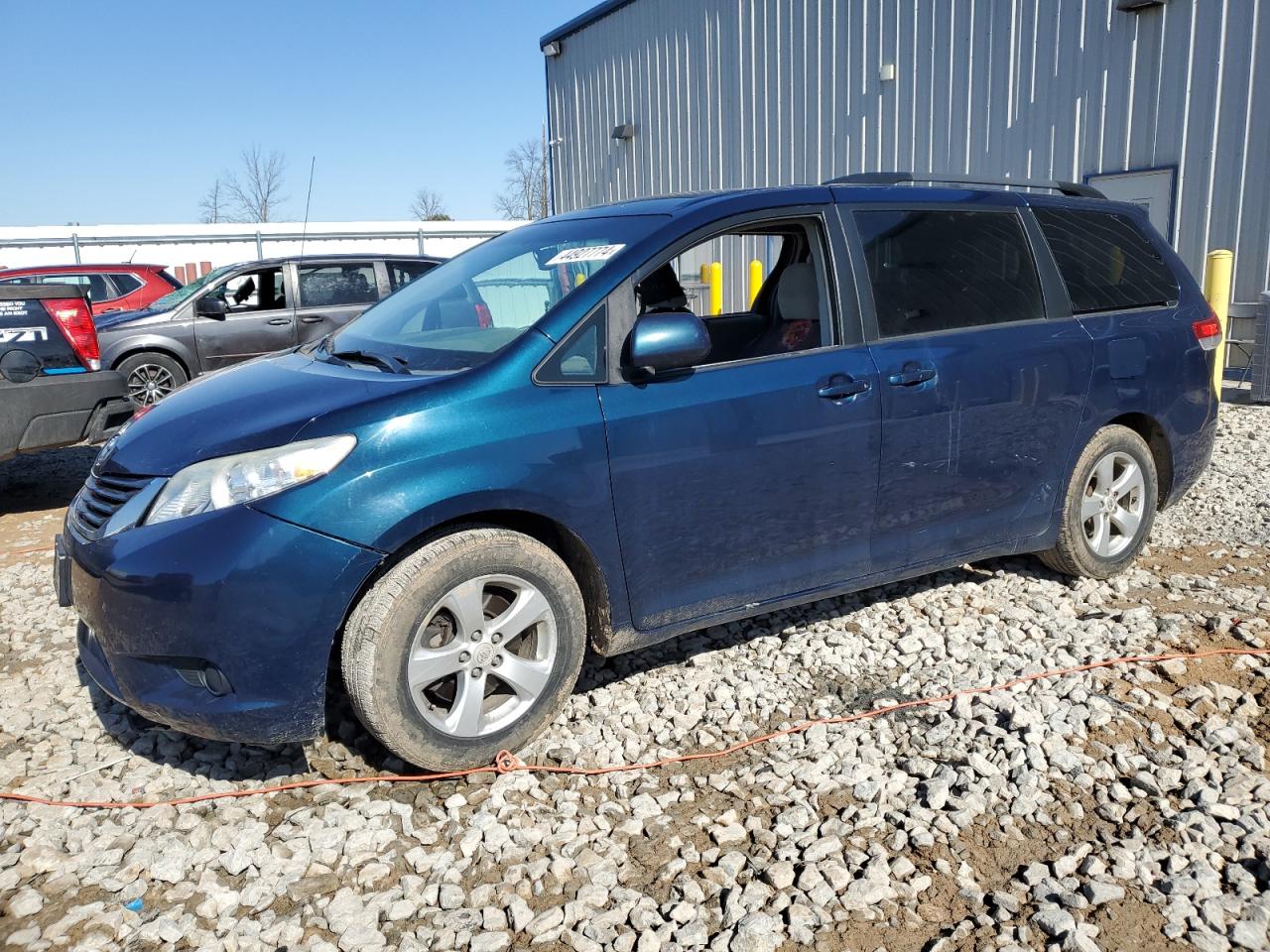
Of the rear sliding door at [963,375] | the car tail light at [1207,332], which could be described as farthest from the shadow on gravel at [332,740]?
the car tail light at [1207,332]

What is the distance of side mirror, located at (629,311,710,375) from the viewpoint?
10.4ft

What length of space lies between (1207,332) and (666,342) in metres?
3.11

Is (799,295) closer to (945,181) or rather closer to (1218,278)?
(945,181)

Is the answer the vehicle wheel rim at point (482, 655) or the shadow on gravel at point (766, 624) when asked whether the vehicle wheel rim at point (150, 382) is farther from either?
the vehicle wheel rim at point (482, 655)

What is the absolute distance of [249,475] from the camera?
2820 millimetres

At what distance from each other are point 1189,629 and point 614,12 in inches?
689

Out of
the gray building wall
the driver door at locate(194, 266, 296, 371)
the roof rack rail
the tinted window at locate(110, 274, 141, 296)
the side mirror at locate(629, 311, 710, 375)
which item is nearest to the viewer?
the side mirror at locate(629, 311, 710, 375)

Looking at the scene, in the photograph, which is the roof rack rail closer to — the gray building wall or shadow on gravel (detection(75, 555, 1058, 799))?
shadow on gravel (detection(75, 555, 1058, 799))

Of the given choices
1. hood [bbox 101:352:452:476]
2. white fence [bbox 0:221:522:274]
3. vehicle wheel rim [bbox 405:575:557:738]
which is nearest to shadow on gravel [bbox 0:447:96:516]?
hood [bbox 101:352:452:476]

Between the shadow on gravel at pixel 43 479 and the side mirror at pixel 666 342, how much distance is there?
573 cm

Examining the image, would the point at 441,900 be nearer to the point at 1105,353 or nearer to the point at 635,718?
the point at 635,718

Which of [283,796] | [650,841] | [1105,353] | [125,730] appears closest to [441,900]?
[650,841]

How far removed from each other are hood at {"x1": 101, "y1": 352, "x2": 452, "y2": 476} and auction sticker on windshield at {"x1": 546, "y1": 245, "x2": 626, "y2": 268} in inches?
29.8

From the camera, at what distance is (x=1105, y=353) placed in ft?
14.3
